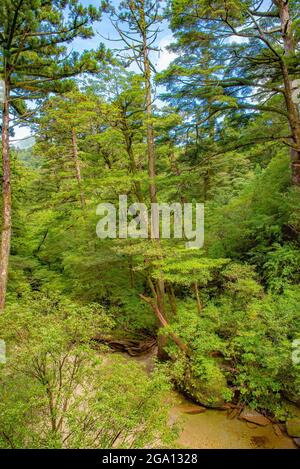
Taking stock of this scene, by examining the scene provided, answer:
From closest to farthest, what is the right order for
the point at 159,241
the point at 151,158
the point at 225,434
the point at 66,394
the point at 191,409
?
the point at 66,394 → the point at 225,434 → the point at 191,409 → the point at 159,241 → the point at 151,158

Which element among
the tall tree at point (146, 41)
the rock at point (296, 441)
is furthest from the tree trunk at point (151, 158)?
the rock at point (296, 441)

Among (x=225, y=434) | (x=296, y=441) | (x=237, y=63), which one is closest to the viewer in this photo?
(x=296, y=441)

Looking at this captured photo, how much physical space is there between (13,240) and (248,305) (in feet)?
30.8

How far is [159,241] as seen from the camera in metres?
7.81

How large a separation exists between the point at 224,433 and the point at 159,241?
15.5 ft

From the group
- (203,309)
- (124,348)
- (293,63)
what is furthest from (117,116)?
(124,348)

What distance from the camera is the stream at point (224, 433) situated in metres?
5.28

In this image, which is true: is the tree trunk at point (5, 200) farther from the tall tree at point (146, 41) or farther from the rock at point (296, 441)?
the rock at point (296, 441)

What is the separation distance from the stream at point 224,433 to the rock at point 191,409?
24 mm

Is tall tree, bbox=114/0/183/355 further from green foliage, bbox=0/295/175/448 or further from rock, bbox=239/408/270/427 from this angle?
green foliage, bbox=0/295/175/448

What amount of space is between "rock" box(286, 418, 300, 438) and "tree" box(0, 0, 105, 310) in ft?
22.6

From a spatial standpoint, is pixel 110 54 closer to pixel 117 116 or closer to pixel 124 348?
pixel 117 116

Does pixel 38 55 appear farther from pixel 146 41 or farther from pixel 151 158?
pixel 151 158

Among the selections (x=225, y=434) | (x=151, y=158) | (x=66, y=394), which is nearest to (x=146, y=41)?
(x=151, y=158)
